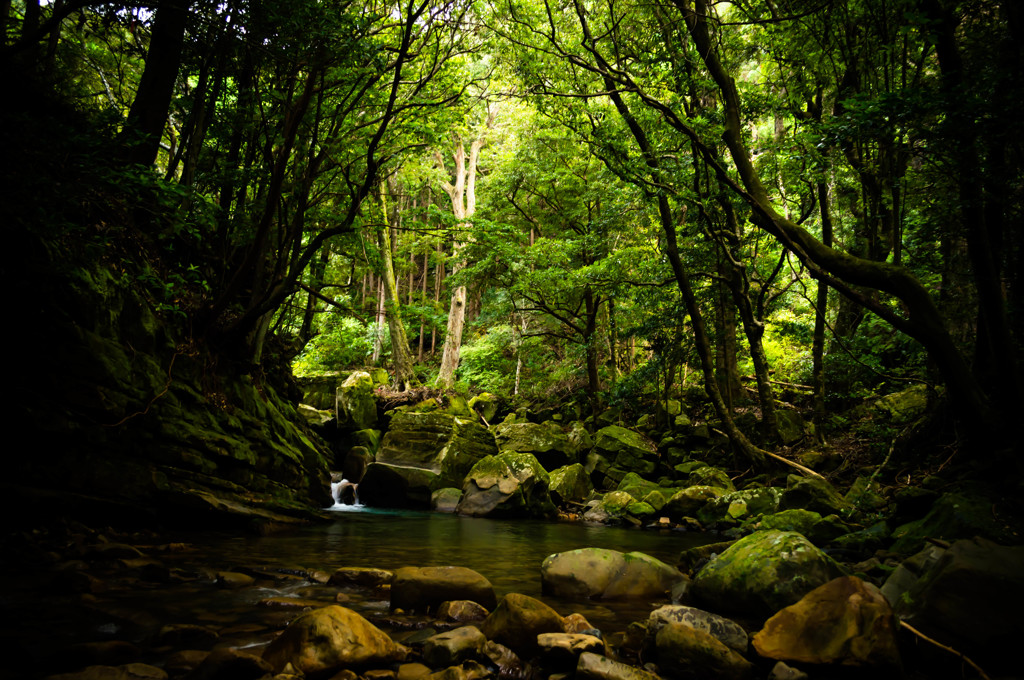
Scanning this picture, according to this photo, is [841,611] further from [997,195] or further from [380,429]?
[380,429]

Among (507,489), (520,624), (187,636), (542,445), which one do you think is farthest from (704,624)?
(542,445)

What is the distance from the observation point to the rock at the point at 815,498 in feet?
24.5

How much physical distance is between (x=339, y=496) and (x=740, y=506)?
26.8ft

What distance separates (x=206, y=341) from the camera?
786cm

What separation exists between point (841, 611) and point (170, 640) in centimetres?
407

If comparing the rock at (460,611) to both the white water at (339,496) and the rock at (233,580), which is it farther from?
the white water at (339,496)

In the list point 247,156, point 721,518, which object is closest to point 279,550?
point 247,156

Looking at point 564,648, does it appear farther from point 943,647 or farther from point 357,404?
point 357,404

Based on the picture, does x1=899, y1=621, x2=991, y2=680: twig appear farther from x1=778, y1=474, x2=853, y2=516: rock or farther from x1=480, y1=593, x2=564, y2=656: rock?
x1=778, y1=474, x2=853, y2=516: rock

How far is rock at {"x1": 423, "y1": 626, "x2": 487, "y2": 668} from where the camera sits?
3.10m

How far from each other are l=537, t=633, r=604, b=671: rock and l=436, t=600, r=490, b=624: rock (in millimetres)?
893

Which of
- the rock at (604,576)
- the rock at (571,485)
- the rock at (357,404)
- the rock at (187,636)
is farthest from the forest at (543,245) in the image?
the rock at (604,576)

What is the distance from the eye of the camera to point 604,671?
9.36 ft

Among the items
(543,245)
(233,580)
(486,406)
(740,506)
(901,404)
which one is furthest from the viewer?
(486,406)
